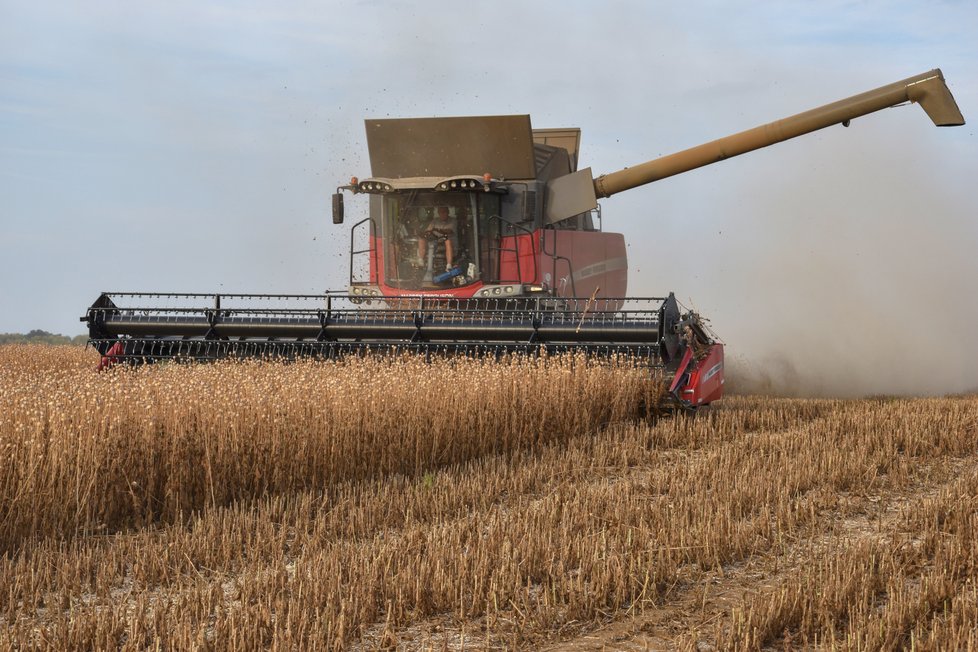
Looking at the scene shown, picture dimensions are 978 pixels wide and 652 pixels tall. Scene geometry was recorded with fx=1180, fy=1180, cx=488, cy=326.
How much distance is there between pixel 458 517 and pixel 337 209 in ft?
19.0

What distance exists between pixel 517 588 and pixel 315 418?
2.69 m

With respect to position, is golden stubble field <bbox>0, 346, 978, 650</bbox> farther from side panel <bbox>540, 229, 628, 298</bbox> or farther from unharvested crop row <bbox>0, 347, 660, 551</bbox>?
side panel <bbox>540, 229, 628, 298</bbox>

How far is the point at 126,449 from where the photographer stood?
18.7ft

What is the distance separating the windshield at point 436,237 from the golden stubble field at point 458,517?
80.3 inches

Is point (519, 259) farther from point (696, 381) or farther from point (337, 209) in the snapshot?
point (696, 381)

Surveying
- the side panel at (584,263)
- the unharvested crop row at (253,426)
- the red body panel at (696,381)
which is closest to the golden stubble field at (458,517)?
the unharvested crop row at (253,426)

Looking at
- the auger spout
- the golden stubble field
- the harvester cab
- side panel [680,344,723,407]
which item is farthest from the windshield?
side panel [680,344,723,407]

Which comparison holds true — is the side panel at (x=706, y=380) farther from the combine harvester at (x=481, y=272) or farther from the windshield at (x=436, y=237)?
the windshield at (x=436, y=237)

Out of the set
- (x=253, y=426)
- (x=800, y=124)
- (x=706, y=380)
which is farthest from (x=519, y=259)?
(x=253, y=426)

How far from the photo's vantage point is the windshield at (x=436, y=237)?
10609 millimetres

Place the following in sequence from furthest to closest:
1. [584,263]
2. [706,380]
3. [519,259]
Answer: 1. [584,263]
2. [519,259]
3. [706,380]

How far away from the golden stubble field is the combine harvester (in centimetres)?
64

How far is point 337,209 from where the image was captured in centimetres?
1084

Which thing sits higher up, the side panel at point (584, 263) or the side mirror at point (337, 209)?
the side mirror at point (337, 209)
